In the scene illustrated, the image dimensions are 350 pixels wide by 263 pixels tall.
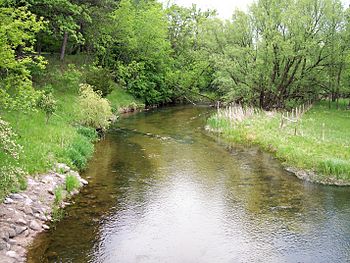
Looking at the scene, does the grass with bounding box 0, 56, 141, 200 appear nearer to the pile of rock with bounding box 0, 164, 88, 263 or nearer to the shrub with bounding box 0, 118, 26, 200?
the shrub with bounding box 0, 118, 26, 200

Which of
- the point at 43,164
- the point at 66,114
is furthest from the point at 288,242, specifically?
the point at 66,114

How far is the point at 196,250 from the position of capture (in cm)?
1241

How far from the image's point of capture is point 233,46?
44594 millimetres

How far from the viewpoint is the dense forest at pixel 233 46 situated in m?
39.3

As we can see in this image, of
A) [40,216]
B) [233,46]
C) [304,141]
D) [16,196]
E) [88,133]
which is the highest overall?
[233,46]

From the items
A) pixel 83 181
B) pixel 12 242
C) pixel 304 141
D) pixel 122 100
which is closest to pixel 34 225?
pixel 12 242

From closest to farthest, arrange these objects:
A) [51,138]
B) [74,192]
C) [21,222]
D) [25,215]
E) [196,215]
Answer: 1. [21,222]
2. [25,215]
3. [196,215]
4. [74,192]
5. [51,138]

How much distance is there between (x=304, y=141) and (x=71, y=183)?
15057 mm

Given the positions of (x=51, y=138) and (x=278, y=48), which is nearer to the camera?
(x=51, y=138)

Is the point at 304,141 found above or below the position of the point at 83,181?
above

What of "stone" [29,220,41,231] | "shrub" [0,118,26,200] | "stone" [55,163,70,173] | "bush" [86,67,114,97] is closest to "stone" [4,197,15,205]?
"shrub" [0,118,26,200]

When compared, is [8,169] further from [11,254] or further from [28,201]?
[11,254]

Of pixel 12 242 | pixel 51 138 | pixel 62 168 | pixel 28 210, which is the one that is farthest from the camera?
pixel 51 138

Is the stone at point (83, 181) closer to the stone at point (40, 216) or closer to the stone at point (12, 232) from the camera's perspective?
the stone at point (40, 216)
